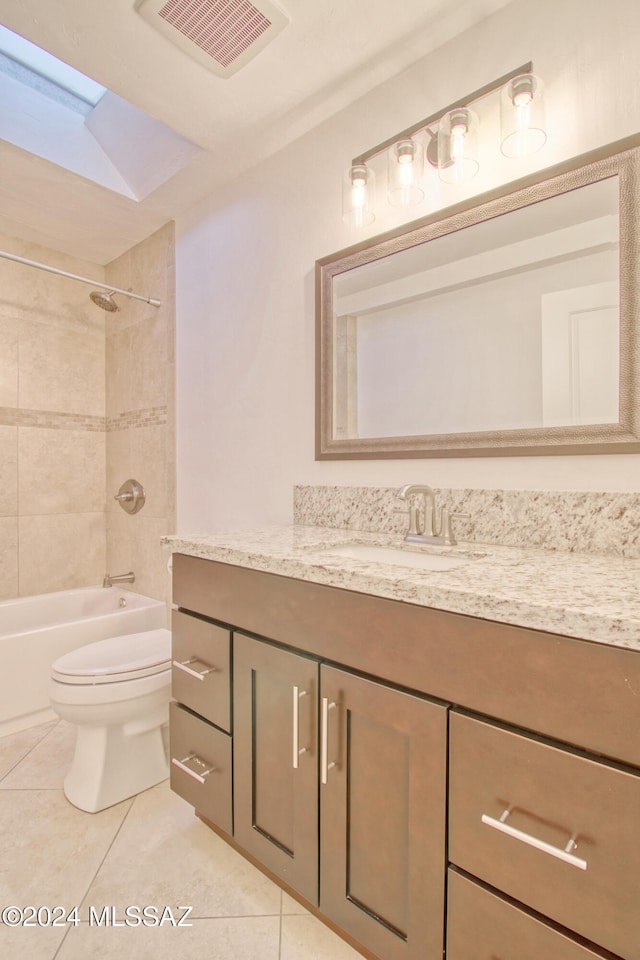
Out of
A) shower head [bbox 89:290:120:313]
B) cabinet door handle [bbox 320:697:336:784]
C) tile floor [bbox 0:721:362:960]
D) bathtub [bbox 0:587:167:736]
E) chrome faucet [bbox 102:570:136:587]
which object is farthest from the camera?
chrome faucet [bbox 102:570:136:587]

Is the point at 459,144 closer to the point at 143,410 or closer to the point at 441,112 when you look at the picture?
the point at 441,112

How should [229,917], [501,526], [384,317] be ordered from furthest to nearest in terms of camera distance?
[384,317] < [501,526] < [229,917]

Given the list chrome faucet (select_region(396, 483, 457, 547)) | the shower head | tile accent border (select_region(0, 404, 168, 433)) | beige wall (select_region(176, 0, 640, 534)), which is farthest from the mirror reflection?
the shower head

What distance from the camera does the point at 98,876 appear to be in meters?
1.28

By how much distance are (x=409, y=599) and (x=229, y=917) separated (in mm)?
982

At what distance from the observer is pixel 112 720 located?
61.1 inches

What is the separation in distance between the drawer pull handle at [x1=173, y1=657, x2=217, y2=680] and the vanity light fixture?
1.42 meters

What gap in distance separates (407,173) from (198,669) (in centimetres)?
155

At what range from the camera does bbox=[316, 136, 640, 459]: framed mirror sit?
3.69 feet

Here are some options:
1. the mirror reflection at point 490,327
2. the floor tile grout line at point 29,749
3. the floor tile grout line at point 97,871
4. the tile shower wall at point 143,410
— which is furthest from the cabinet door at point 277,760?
the tile shower wall at point 143,410

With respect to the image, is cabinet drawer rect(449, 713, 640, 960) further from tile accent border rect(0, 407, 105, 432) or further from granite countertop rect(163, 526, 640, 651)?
tile accent border rect(0, 407, 105, 432)

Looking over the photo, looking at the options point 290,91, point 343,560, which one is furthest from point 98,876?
point 290,91

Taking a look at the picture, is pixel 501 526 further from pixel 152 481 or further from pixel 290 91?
pixel 152 481

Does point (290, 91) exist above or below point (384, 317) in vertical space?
above
